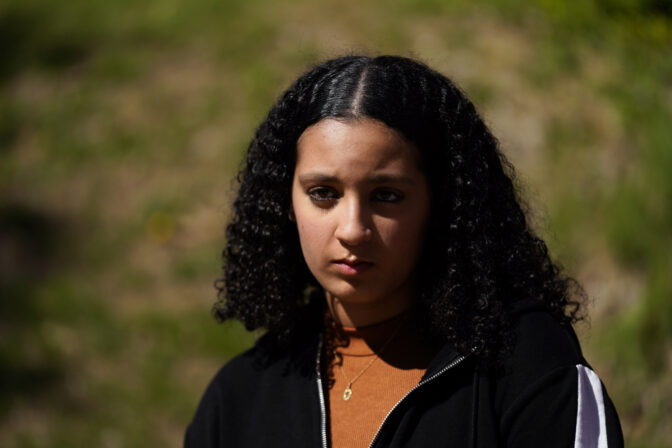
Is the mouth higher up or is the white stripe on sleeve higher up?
the mouth

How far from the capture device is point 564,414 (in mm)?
Answer: 1969

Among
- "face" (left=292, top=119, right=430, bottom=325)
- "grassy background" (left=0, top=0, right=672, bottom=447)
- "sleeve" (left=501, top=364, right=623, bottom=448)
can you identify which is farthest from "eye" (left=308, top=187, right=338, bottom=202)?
"grassy background" (left=0, top=0, right=672, bottom=447)

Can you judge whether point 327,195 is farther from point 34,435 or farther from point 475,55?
point 475,55

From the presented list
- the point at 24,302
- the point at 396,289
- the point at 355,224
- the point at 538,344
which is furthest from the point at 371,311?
the point at 24,302

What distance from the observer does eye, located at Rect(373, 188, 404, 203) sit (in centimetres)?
208

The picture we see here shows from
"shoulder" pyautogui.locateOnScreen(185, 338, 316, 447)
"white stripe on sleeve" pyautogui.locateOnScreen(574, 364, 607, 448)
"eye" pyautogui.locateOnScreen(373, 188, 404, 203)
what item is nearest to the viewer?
"white stripe on sleeve" pyautogui.locateOnScreen(574, 364, 607, 448)

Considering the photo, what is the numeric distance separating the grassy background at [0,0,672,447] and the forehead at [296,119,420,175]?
95.0 inches

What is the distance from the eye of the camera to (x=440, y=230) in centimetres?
224

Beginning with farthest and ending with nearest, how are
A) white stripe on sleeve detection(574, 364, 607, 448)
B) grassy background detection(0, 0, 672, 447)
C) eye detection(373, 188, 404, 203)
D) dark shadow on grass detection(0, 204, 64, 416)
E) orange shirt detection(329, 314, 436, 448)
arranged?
dark shadow on grass detection(0, 204, 64, 416) < grassy background detection(0, 0, 672, 447) < orange shirt detection(329, 314, 436, 448) < eye detection(373, 188, 404, 203) < white stripe on sleeve detection(574, 364, 607, 448)

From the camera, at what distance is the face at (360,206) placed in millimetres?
2041

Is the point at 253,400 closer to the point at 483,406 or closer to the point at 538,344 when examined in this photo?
the point at 483,406

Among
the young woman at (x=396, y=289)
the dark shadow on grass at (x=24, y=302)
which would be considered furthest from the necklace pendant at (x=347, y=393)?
the dark shadow on grass at (x=24, y=302)

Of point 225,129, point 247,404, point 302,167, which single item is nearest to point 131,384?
point 225,129

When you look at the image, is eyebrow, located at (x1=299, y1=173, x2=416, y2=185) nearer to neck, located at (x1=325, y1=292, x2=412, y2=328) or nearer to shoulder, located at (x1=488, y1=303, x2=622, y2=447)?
neck, located at (x1=325, y1=292, x2=412, y2=328)
